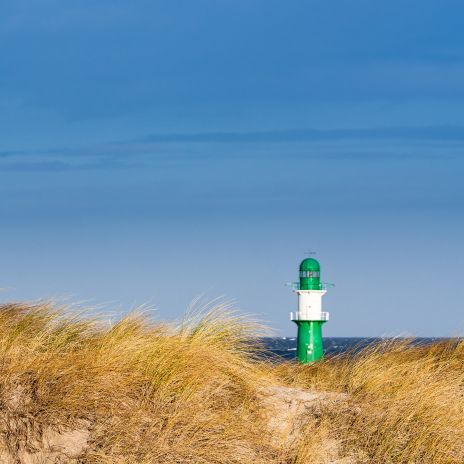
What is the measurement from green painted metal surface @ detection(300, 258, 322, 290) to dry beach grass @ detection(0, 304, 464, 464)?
39.7ft

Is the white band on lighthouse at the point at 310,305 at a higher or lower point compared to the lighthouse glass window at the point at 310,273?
lower

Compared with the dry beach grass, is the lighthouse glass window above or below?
above

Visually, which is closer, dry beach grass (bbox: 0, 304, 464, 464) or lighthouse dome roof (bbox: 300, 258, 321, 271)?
dry beach grass (bbox: 0, 304, 464, 464)

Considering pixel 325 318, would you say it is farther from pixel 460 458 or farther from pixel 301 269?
pixel 460 458

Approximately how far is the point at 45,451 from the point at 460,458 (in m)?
3.23

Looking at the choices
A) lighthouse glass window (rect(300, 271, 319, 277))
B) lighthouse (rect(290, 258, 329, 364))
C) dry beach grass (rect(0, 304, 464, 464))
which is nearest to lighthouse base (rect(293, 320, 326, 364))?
lighthouse (rect(290, 258, 329, 364))

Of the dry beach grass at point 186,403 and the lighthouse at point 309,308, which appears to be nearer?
the dry beach grass at point 186,403

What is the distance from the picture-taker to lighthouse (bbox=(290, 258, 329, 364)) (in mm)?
20594

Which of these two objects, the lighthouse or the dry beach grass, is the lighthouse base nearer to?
the lighthouse

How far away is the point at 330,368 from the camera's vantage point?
29.7 feet

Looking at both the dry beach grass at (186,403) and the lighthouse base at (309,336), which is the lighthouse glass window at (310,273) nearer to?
the lighthouse base at (309,336)

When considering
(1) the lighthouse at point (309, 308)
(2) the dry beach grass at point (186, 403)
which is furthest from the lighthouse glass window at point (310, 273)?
(2) the dry beach grass at point (186, 403)

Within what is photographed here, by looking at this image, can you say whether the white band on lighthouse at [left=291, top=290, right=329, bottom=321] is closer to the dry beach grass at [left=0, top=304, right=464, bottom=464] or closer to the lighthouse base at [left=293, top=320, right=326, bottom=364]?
the lighthouse base at [left=293, top=320, right=326, bottom=364]

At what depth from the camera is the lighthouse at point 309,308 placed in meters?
20.6
